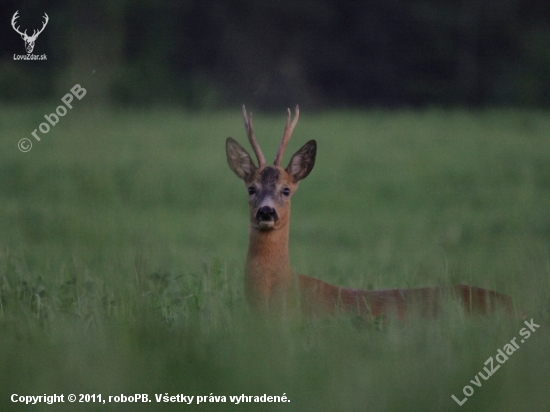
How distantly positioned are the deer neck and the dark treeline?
55.9 feet

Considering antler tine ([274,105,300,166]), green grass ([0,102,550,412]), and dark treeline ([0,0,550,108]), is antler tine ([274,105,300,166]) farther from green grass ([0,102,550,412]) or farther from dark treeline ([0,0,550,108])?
dark treeline ([0,0,550,108])

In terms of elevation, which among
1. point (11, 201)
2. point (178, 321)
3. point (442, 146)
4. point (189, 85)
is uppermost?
point (189, 85)

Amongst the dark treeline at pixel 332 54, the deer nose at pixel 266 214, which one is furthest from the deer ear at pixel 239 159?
the dark treeline at pixel 332 54

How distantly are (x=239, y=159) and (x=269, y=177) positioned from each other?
13.0 inches

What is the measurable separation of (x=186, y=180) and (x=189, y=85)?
11.1 metres

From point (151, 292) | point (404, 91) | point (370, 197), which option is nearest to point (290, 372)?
point (151, 292)

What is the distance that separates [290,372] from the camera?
3.63 meters

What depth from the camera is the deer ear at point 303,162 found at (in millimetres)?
5906

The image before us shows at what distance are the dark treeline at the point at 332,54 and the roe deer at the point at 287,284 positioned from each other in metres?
16.7

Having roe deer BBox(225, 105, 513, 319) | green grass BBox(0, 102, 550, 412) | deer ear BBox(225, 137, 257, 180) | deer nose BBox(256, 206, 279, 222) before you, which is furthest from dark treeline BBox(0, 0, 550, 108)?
deer nose BBox(256, 206, 279, 222)

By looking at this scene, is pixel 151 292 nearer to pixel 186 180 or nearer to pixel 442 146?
pixel 186 180

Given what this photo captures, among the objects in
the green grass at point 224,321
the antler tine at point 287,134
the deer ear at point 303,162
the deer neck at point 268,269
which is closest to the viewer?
the green grass at point 224,321

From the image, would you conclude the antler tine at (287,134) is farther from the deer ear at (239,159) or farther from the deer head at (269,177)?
the deer ear at (239,159)

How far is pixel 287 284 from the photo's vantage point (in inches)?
207
